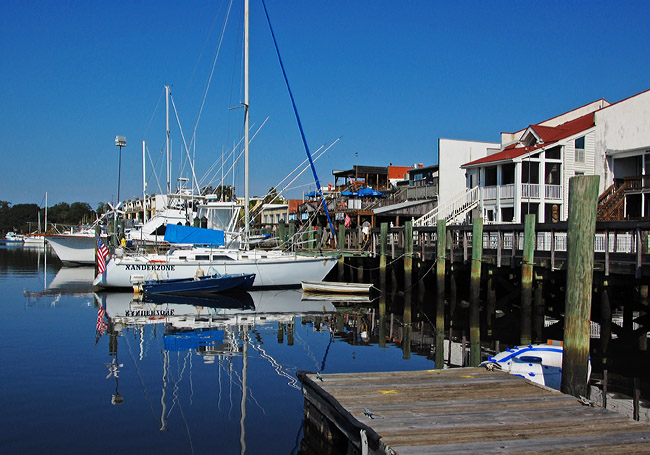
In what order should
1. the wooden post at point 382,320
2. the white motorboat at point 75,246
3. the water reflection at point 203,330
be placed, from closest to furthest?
the water reflection at point 203,330, the wooden post at point 382,320, the white motorboat at point 75,246

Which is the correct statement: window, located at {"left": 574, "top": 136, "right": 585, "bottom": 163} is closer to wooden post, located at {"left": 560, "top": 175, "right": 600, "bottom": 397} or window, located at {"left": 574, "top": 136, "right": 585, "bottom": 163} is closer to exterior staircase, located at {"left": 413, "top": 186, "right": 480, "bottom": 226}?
exterior staircase, located at {"left": 413, "top": 186, "right": 480, "bottom": 226}

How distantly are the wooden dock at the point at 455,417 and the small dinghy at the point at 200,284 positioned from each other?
19.7 meters

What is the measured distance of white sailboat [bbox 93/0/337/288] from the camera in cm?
3064

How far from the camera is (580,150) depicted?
114 ft

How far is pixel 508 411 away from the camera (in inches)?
349

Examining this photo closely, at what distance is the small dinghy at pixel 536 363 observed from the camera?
1255cm

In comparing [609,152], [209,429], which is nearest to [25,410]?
[209,429]

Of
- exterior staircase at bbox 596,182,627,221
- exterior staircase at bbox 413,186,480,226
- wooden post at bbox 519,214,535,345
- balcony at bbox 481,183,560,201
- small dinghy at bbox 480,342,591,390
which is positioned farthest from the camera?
exterior staircase at bbox 413,186,480,226

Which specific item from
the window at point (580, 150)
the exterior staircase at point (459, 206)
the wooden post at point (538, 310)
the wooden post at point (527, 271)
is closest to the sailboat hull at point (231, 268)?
the exterior staircase at point (459, 206)

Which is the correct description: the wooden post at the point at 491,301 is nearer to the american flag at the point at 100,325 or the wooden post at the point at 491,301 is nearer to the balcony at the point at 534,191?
the balcony at the point at 534,191

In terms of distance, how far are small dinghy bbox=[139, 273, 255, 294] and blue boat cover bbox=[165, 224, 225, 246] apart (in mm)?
2637

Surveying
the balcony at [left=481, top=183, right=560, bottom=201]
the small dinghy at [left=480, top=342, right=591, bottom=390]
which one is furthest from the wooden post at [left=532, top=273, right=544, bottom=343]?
the balcony at [left=481, top=183, right=560, bottom=201]

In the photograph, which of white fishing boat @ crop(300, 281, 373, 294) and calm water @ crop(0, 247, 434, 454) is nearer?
calm water @ crop(0, 247, 434, 454)

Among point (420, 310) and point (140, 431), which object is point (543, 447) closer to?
point (140, 431)
